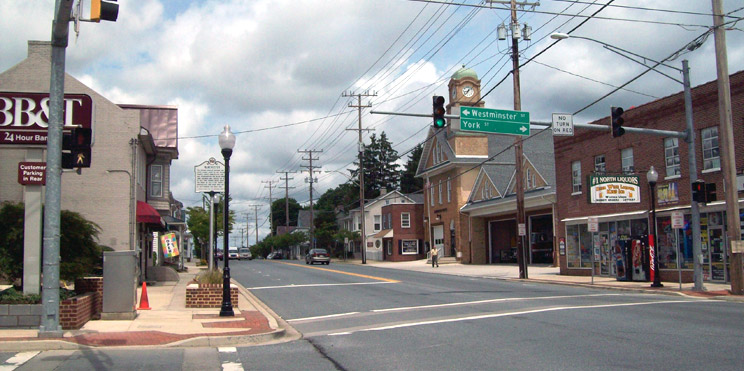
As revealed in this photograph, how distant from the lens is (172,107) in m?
30.3

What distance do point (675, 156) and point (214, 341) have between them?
68.0ft

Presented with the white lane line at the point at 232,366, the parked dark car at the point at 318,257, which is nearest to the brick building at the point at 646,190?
the white lane line at the point at 232,366

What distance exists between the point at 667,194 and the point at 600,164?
14.5 ft

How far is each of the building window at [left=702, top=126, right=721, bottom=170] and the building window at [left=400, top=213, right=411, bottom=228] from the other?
4032 cm

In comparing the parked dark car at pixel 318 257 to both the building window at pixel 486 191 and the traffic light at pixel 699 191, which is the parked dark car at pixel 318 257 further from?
the traffic light at pixel 699 191

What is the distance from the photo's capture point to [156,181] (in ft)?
95.1

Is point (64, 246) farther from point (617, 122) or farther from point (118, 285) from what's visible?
point (617, 122)

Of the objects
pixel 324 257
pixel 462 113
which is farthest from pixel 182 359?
pixel 324 257

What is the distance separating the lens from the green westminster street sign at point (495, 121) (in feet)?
68.6

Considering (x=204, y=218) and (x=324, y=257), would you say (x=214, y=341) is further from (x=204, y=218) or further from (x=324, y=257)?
(x=324, y=257)

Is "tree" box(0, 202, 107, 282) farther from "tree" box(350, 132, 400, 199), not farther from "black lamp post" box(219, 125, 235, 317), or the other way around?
"tree" box(350, 132, 400, 199)

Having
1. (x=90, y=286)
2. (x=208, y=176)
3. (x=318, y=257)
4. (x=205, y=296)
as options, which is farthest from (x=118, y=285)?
(x=318, y=257)

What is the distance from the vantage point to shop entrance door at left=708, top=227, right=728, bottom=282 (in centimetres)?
2297

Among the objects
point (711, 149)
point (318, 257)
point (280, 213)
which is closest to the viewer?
point (711, 149)
